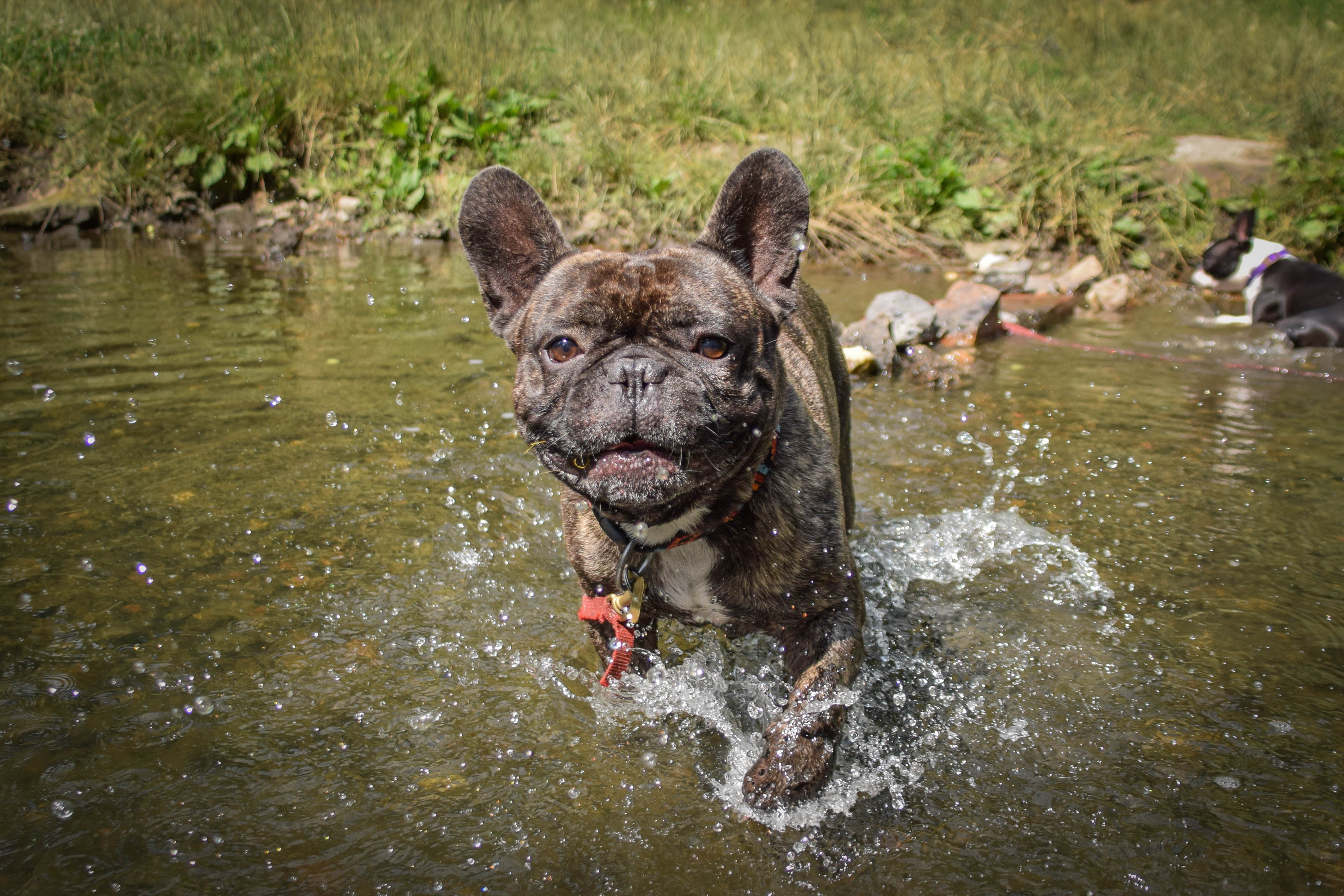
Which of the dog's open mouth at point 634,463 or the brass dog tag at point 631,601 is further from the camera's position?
the brass dog tag at point 631,601

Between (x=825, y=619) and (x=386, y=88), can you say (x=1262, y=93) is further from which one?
(x=825, y=619)

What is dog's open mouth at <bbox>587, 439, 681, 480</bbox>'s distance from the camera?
2.42 m

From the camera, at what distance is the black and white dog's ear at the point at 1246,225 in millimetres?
9078

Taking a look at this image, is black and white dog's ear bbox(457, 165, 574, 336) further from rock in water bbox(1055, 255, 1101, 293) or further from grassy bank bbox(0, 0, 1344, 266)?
rock in water bbox(1055, 255, 1101, 293)

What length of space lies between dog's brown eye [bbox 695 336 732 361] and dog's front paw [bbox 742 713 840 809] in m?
1.02

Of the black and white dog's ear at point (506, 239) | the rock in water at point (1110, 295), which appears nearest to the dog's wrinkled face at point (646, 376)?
the black and white dog's ear at point (506, 239)

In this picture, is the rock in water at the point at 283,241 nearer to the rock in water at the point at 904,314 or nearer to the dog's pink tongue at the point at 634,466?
the rock in water at the point at 904,314

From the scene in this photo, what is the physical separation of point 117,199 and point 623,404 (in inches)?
422

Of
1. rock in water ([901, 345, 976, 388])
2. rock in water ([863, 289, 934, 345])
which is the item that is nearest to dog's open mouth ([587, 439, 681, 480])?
rock in water ([901, 345, 976, 388])

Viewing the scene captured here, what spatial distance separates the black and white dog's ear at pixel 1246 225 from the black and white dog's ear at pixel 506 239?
27.4 ft

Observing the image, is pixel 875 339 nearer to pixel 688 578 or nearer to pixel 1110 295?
pixel 1110 295

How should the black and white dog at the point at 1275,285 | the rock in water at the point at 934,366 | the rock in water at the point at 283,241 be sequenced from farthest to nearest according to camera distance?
the rock in water at the point at 283,241, the black and white dog at the point at 1275,285, the rock in water at the point at 934,366

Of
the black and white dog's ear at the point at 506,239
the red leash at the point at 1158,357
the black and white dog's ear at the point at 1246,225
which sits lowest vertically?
the red leash at the point at 1158,357

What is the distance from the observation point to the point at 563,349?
2.72 m
